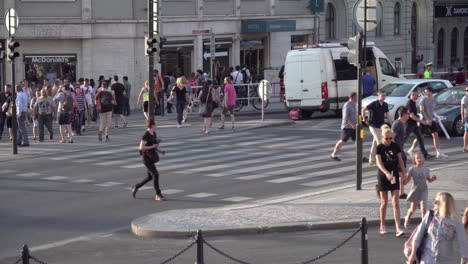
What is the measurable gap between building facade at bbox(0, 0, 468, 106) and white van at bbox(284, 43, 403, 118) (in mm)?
4681

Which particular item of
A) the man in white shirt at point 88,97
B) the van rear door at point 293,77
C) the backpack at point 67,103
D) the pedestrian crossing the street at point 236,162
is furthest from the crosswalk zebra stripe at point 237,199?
the van rear door at point 293,77

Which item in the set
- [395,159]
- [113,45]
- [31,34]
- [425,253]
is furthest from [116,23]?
[425,253]

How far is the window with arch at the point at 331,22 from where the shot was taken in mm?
52031

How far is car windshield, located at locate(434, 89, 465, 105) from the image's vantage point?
28.0 m

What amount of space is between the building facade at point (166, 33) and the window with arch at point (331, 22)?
0.02 meters

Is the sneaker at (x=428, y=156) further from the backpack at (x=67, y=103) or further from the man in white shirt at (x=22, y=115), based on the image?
the man in white shirt at (x=22, y=115)

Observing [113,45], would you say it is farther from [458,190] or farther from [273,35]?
[458,190]

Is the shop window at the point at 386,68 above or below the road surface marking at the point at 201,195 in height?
above

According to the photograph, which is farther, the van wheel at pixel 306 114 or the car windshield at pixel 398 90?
the van wheel at pixel 306 114

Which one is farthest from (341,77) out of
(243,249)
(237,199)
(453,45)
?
(453,45)

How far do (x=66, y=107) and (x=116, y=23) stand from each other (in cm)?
1240

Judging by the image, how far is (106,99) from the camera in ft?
92.1

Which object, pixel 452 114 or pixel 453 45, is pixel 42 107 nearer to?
pixel 452 114

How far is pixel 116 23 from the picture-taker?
1545 inches
